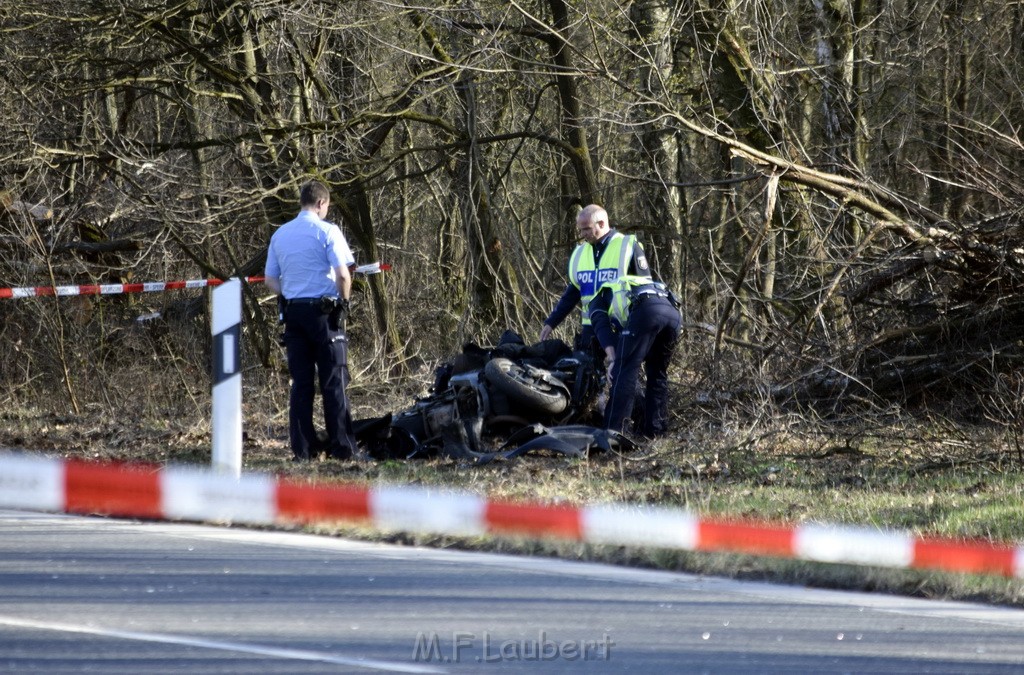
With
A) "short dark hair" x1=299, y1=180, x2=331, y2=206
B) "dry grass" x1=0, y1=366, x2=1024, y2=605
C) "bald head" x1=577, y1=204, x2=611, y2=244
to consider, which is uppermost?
"short dark hair" x1=299, y1=180, x2=331, y2=206

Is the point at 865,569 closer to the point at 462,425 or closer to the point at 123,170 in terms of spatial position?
the point at 462,425

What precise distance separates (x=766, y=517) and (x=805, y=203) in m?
5.94

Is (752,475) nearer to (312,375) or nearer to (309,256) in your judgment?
(312,375)

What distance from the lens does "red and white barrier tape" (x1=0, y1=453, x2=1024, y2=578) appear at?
5785 mm

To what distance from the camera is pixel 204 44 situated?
599 inches

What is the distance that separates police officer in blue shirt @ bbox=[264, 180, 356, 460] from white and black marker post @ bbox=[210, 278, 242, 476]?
1651mm

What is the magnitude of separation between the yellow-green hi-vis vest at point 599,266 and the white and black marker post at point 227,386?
3107mm

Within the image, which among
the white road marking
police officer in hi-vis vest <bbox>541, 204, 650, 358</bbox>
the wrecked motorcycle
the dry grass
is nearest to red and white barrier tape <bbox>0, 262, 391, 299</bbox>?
the dry grass

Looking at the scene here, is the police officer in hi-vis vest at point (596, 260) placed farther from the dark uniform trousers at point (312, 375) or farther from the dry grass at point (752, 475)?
the dark uniform trousers at point (312, 375)

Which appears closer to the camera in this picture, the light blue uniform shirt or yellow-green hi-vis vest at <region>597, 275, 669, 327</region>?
the light blue uniform shirt

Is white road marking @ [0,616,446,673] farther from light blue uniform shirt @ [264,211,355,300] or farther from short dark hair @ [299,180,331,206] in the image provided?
short dark hair @ [299,180,331,206]

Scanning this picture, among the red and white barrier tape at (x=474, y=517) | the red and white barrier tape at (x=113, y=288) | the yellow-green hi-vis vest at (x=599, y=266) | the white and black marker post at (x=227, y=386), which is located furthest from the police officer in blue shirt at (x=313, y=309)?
the red and white barrier tape at (x=113, y=288)

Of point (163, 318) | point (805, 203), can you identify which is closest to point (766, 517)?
point (805, 203)

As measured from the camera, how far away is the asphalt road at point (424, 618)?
4.71 meters
